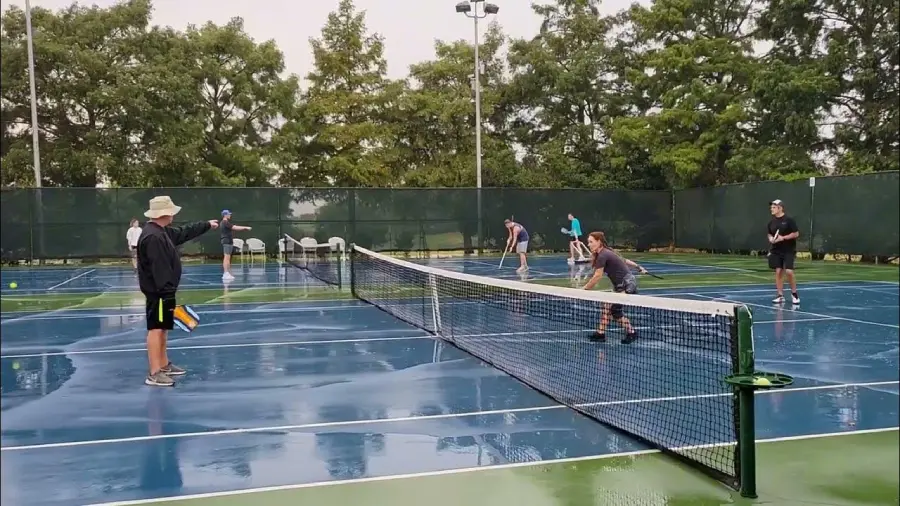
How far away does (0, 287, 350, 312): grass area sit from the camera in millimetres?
10094

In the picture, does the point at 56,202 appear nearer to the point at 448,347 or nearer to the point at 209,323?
the point at 209,323

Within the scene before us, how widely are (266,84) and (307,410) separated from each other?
67.0 feet

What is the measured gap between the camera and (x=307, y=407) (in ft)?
14.8

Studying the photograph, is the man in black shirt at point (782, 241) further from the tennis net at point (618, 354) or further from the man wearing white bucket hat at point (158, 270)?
the man wearing white bucket hat at point (158, 270)

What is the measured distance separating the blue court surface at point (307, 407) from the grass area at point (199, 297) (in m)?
2.39

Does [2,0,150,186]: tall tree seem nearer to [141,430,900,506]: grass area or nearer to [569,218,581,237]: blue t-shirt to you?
[569,218,581,237]: blue t-shirt

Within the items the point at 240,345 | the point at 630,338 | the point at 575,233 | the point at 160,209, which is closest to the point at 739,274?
the point at 575,233

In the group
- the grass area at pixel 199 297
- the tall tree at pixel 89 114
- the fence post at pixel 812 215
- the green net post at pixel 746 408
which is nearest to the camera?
the green net post at pixel 746 408

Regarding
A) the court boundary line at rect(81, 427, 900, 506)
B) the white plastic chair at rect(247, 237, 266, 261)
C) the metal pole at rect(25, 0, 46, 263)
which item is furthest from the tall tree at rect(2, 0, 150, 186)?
the court boundary line at rect(81, 427, 900, 506)

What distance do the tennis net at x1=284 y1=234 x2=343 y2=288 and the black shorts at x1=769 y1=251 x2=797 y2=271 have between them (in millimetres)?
8685

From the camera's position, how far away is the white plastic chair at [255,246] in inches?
741

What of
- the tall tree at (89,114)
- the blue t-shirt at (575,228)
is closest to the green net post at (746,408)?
the blue t-shirt at (575,228)

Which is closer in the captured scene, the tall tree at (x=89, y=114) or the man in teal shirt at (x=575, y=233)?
the man in teal shirt at (x=575, y=233)

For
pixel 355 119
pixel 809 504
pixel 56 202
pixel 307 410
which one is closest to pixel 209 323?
pixel 307 410
